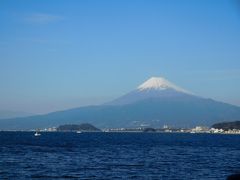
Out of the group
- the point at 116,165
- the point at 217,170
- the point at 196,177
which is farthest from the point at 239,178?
the point at 116,165

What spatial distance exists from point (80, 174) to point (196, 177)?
7366mm

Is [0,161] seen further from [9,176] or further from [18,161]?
[9,176]

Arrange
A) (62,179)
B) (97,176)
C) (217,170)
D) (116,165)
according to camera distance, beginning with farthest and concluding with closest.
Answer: (116,165) → (217,170) → (97,176) → (62,179)

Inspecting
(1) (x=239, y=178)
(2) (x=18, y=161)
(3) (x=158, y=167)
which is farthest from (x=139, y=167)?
(1) (x=239, y=178)

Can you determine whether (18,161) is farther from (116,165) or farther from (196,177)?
(196,177)

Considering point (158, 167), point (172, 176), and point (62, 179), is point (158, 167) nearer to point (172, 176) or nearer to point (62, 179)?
point (172, 176)

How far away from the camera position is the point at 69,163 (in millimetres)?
45844

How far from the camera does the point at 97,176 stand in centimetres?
3628

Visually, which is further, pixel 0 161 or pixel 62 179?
pixel 0 161

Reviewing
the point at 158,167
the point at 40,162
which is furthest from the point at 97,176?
the point at 40,162

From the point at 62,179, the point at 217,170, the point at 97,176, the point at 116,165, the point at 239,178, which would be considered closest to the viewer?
the point at 239,178

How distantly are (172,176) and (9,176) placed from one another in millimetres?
10301

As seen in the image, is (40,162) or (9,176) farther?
(40,162)

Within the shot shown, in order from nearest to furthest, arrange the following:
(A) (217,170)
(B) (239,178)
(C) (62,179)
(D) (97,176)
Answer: (B) (239,178) < (C) (62,179) < (D) (97,176) < (A) (217,170)
